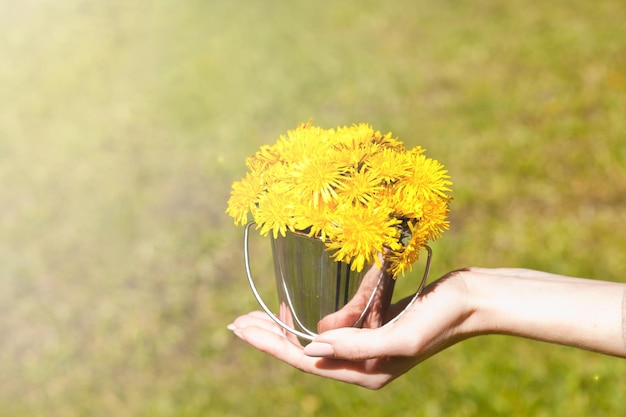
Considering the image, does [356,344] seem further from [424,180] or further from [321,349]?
[424,180]

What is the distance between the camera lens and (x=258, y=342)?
1580mm

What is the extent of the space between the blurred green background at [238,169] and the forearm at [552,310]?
0.87 metres

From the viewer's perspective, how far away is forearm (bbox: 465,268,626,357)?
1.56 metres

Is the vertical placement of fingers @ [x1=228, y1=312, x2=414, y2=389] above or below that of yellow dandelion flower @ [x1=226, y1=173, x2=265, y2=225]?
below

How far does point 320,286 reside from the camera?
58.5 inches

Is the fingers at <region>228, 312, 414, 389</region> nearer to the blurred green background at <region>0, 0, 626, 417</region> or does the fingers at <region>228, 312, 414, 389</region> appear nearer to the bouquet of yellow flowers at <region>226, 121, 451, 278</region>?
the bouquet of yellow flowers at <region>226, 121, 451, 278</region>

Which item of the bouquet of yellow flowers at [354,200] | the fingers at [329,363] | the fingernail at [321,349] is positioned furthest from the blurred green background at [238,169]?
the bouquet of yellow flowers at [354,200]

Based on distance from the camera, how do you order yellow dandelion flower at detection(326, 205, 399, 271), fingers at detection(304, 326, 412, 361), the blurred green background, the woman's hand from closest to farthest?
yellow dandelion flower at detection(326, 205, 399, 271) → fingers at detection(304, 326, 412, 361) → the woman's hand → the blurred green background

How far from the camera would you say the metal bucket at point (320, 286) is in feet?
4.72

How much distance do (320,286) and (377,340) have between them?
17 centimetres

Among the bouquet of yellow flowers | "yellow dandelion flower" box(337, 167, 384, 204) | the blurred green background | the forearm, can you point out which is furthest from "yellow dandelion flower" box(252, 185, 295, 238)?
the blurred green background

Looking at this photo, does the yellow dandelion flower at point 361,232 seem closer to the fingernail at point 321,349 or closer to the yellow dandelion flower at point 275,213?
the yellow dandelion flower at point 275,213

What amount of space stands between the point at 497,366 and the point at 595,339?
38.0 inches

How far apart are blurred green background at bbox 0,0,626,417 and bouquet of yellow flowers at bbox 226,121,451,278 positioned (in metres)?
1.24
